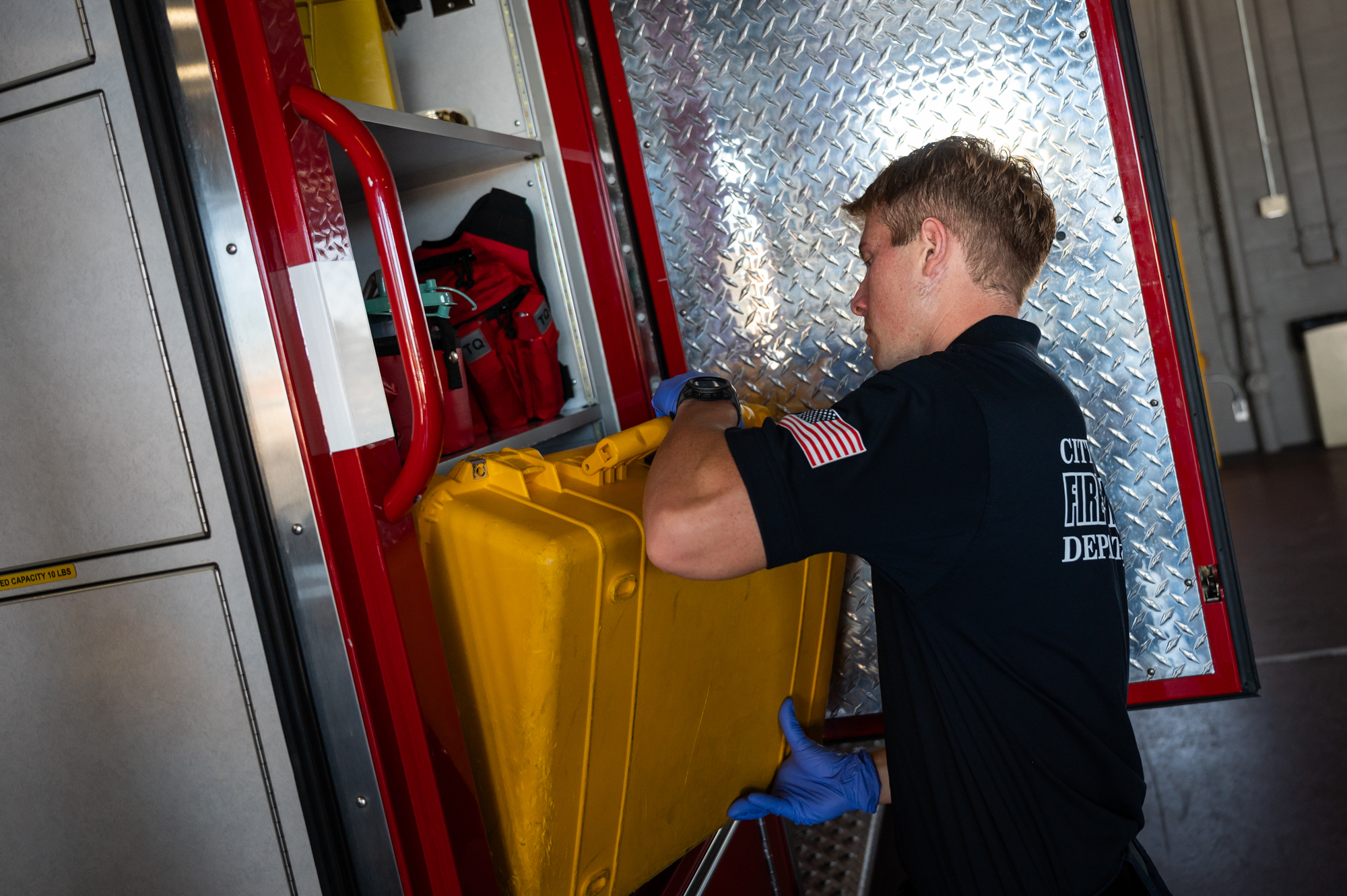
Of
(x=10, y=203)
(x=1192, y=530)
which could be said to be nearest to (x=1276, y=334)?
(x=1192, y=530)

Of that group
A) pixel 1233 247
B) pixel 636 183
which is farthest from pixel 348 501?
pixel 1233 247

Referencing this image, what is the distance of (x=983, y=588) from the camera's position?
148 cm

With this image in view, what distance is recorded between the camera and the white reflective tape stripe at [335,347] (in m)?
1.33

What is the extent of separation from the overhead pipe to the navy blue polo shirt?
9302 millimetres

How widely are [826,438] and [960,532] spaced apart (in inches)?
10.7

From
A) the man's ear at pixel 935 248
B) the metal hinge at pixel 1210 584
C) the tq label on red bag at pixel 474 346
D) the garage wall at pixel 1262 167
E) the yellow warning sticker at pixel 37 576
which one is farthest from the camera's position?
the garage wall at pixel 1262 167

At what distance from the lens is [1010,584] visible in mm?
1479

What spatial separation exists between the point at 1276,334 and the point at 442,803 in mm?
10511

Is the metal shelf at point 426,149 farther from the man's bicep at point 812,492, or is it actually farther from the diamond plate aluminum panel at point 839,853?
the diamond plate aluminum panel at point 839,853

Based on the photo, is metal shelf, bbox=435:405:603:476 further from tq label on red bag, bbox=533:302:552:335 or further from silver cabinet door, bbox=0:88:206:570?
silver cabinet door, bbox=0:88:206:570

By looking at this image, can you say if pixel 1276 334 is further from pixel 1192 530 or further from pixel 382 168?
pixel 382 168

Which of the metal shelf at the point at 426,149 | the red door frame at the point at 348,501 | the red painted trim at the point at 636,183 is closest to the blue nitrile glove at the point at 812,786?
the red door frame at the point at 348,501

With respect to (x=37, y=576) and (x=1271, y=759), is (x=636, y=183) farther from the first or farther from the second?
(x=1271, y=759)

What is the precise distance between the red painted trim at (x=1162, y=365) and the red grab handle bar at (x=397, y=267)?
165 centimetres
